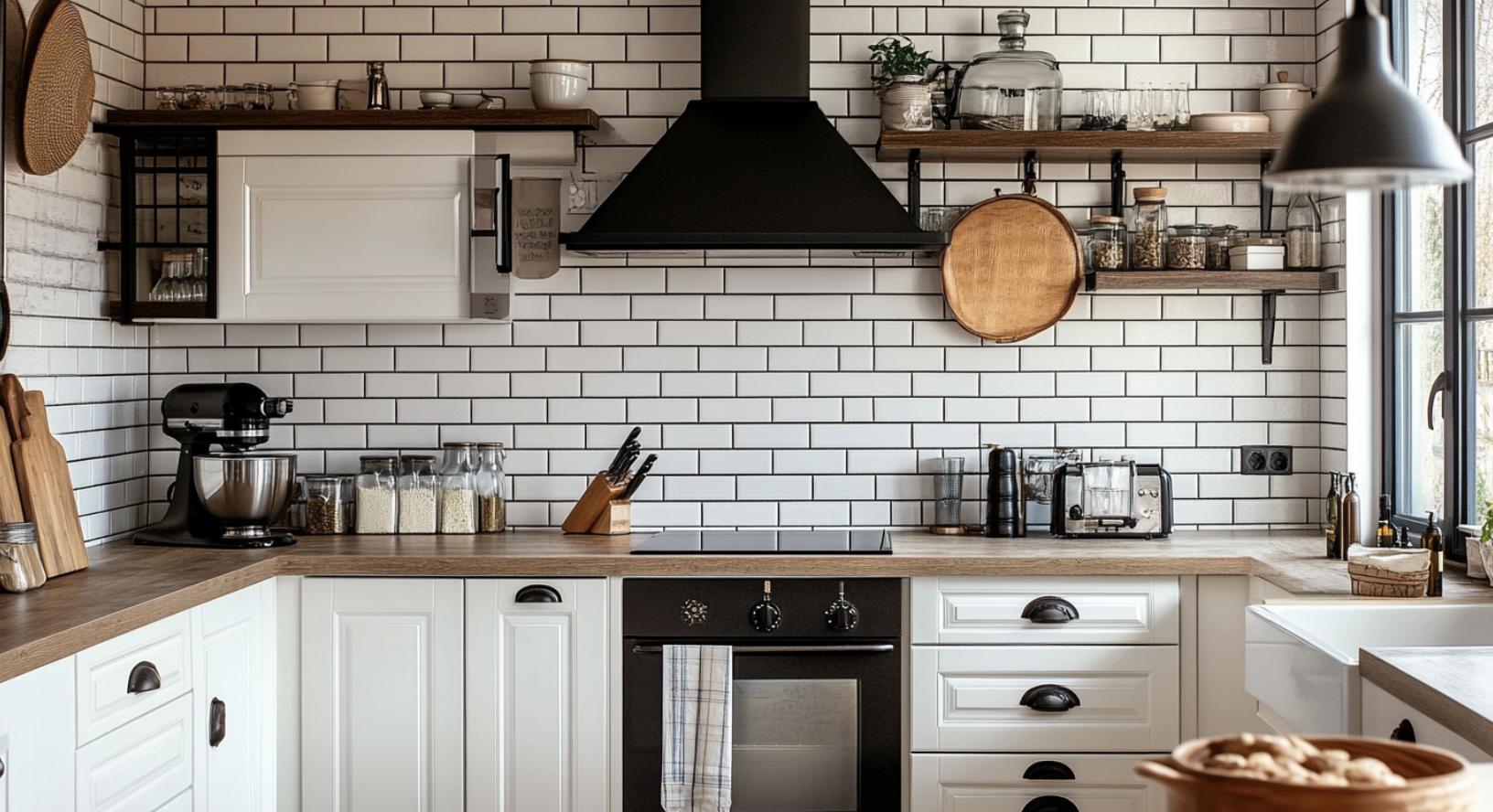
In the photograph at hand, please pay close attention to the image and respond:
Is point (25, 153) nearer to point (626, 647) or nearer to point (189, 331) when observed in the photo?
point (189, 331)

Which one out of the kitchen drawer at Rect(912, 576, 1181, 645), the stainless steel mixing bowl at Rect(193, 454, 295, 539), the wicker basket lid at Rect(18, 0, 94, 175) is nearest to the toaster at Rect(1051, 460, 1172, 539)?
the kitchen drawer at Rect(912, 576, 1181, 645)

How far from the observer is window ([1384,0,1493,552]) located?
295cm

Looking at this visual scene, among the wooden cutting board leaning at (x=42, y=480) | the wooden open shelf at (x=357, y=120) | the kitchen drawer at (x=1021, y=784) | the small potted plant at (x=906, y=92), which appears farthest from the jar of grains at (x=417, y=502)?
the small potted plant at (x=906, y=92)

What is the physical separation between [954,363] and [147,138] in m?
2.43

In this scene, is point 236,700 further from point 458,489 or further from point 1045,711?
point 1045,711

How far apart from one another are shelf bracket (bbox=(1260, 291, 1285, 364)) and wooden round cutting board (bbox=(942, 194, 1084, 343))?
59 centimetres

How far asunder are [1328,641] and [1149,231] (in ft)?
4.63

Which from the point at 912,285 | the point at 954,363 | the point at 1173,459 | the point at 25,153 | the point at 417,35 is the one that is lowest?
the point at 1173,459

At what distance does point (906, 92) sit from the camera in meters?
3.49

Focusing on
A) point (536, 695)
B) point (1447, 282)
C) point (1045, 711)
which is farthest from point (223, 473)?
point (1447, 282)

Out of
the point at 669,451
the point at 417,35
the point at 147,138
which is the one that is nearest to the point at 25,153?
the point at 147,138

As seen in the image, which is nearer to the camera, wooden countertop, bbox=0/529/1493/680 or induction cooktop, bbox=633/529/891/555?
wooden countertop, bbox=0/529/1493/680

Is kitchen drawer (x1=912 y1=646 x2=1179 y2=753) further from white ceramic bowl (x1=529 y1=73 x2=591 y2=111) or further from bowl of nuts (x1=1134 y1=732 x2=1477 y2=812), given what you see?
bowl of nuts (x1=1134 y1=732 x2=1477 y2=812)

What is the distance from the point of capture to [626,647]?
124 inches
